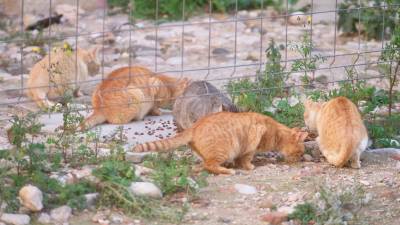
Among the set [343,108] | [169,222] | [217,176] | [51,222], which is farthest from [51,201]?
[343,108]

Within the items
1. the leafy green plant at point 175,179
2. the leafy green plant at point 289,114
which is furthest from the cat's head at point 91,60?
the leafy green plant at point 175,179

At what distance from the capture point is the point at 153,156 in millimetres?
8195

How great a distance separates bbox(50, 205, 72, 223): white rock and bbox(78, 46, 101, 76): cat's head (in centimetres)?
474

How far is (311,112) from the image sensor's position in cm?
909

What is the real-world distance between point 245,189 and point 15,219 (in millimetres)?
1847

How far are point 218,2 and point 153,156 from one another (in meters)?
7.63

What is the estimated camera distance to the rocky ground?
7348 mm

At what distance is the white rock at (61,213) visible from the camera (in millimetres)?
7000

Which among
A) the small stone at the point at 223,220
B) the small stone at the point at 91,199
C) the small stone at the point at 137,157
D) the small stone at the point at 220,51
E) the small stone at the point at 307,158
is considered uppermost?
the small stone at the point at 220,51

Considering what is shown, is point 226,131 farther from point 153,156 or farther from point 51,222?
point 51,222

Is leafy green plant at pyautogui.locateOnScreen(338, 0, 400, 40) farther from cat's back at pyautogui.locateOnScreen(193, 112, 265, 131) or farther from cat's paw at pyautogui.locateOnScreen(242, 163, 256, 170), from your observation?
cat's paw at pyautogui.locateOnScreen(242, 163, 256, 170)

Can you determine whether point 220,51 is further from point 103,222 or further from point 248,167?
point 103,222

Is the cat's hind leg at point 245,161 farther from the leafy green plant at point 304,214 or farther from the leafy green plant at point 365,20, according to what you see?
the leafy green plant at point 365,20

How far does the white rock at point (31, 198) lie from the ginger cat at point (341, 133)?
104 inches
